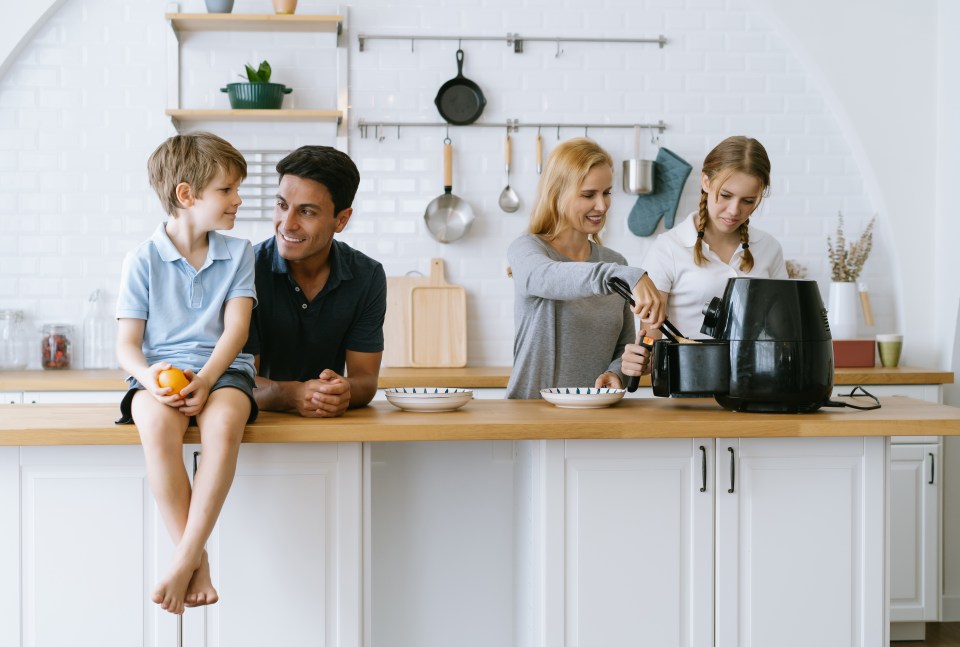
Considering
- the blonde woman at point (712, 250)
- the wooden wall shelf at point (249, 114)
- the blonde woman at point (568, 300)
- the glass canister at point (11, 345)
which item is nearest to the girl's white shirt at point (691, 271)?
the blonde woman at point (712, 250)

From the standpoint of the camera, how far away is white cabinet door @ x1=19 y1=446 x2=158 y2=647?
2068 mm

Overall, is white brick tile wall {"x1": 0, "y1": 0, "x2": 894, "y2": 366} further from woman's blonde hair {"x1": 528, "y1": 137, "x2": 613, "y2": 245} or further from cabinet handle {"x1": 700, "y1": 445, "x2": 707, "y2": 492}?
cabinet handle {"x1": 700, "y1": 445, "x2": 707, "y2": 492}

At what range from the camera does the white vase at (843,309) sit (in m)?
4.08

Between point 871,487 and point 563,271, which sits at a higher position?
point 563,271

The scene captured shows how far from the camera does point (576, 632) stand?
2186mm

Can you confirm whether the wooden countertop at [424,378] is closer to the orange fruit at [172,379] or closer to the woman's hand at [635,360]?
the woman's hand at [635,360]

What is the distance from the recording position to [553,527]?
7.14ft


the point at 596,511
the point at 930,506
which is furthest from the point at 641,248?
the point at 596,511

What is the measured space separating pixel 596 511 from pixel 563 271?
604 millimetres

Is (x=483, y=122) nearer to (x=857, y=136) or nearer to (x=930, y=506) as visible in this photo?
(x=857, y=136)

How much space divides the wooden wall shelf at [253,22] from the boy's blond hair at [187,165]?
6.70ft

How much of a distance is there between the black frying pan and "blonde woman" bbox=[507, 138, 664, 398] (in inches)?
62.7

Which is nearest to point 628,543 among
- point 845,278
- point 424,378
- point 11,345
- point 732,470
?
point 732,470

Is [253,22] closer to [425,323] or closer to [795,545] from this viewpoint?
[425,323]
